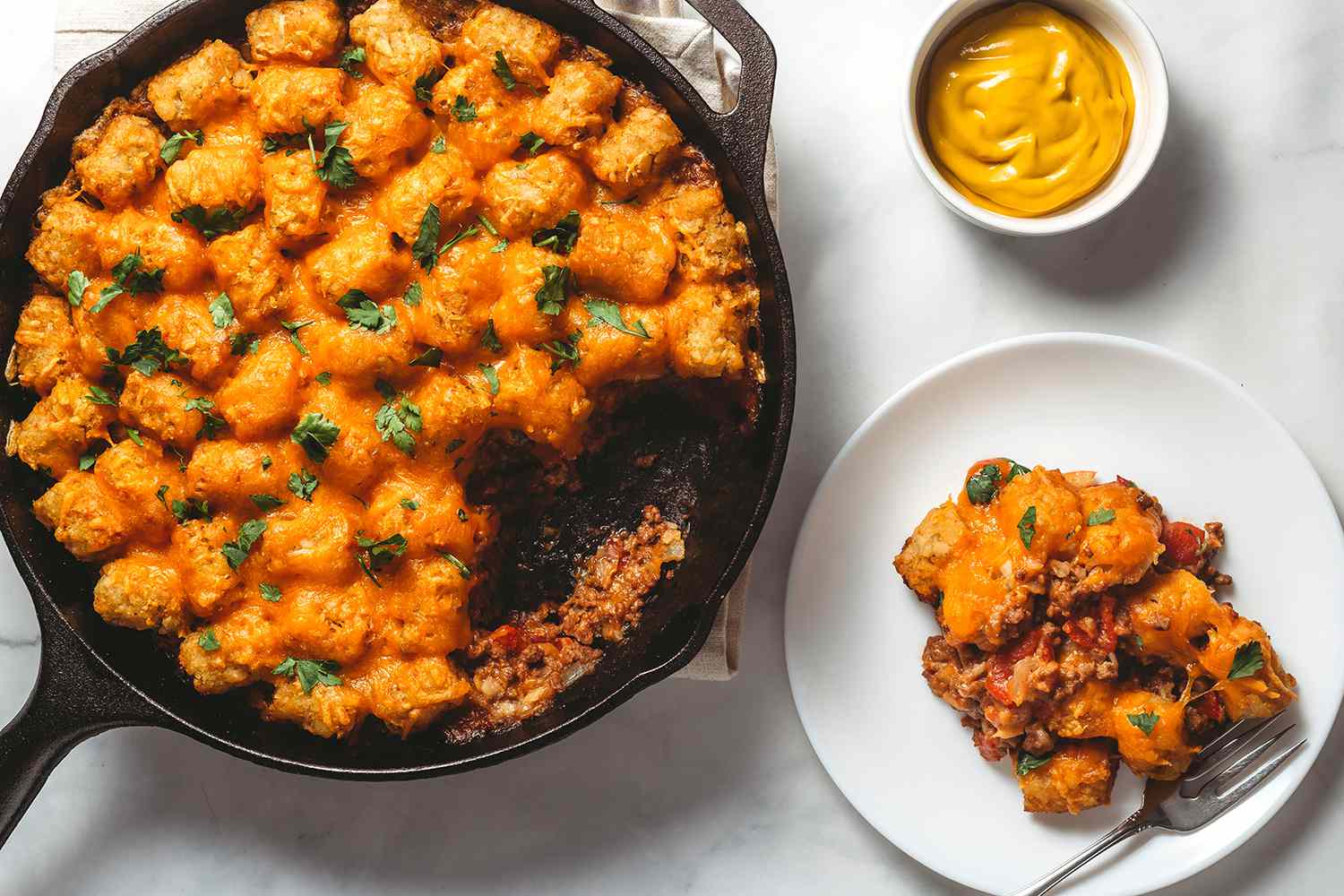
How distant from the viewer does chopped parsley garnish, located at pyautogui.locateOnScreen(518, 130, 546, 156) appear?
2965 mm

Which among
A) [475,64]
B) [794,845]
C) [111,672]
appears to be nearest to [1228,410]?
[794,845]

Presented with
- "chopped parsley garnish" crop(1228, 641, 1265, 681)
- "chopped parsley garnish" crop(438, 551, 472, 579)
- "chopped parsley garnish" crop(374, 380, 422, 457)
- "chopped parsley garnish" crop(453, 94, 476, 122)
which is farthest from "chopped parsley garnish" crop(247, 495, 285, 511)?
"chopped parsley garnish" crop(1228, 641, 1265, 681)

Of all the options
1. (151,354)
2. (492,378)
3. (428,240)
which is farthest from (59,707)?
(428,240)

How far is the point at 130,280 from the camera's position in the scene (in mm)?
2896

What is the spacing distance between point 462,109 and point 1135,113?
200 cm

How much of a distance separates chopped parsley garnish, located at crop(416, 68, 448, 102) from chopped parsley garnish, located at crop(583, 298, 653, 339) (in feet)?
2.07

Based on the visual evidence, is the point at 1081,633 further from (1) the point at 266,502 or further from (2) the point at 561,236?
(1) the point at 266,502

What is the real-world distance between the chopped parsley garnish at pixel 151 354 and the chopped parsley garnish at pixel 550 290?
0.87 m

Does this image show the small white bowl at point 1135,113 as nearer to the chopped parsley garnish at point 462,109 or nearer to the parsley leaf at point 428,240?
the chopped parsley garnish at point 462,109

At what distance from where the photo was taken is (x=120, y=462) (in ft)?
9.61

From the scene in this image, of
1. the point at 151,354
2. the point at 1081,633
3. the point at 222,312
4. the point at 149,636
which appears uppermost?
the point at 222,312

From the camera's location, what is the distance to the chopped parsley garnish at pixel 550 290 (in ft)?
9.46

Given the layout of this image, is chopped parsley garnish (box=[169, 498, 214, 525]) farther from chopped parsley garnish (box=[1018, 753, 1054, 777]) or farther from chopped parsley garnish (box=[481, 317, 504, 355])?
chopped parsley garnish (box=[1018, 753, 1054, 777])

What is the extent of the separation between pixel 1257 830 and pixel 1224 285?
1.67 m
